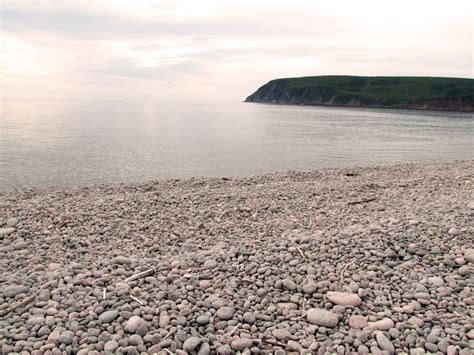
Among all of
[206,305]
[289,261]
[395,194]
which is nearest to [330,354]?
[206,305]

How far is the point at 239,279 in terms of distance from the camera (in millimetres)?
A: 6785

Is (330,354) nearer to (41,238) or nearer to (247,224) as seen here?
(247,224)

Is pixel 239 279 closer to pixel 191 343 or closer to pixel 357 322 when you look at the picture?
pixel 191 343

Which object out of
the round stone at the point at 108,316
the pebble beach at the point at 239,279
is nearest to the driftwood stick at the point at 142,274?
the pebble beach at the point at 239,279

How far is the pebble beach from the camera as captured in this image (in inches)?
202

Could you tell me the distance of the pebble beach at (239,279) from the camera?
5.13 metres

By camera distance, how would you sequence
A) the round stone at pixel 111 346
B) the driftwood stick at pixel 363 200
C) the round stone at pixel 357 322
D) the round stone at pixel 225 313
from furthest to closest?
the driftwood stick at pixel 363 200, the round stone at pixel 225 313, the round stone at pixel 357 322, the round stone at pixel 111 346

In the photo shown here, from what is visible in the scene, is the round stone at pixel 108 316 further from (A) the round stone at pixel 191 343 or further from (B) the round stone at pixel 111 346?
(A) the round stone at pixel 191 343

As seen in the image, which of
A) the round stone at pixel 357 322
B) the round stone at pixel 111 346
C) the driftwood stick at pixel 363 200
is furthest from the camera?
the driftwood stick at pixel 363 200

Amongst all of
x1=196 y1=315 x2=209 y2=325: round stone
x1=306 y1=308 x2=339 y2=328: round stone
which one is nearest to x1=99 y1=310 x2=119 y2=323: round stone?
x1=196 y1=315 x2=209 y2=325: round stone

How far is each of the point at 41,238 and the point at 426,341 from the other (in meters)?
9.00

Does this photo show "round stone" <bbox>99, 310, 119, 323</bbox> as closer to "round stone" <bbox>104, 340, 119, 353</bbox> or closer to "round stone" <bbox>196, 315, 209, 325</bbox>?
"round stone" <bbox>104, 340, 119, 353</bbox>

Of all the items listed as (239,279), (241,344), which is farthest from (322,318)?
(239,279)

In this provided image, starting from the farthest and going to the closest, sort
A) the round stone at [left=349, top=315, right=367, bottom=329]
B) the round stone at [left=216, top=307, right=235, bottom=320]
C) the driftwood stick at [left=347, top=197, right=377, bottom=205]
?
1. the driftwood stick at [left=347, top=197, right=377, bottom=205]
2. the round stone at [left=216, top=307, right=235, bottom=320]
3. the round stone at [left=349, top=315, right=367, bottom=329]
